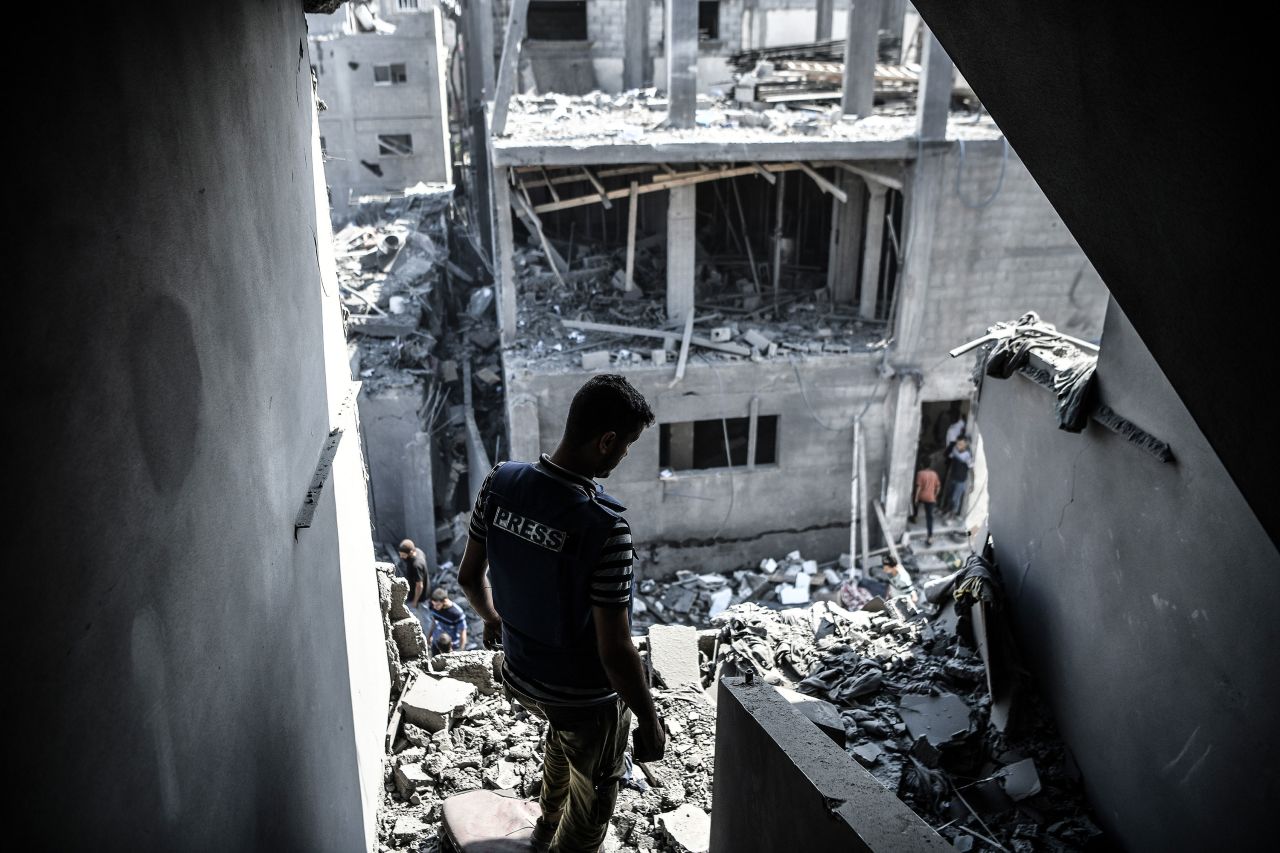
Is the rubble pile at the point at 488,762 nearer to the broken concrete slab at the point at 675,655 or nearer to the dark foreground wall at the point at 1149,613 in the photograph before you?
the broken concrete slab at the point at 675,655

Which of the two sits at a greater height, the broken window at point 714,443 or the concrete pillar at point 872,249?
the concrete pillar at point 872,249

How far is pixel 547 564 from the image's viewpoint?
3.07m

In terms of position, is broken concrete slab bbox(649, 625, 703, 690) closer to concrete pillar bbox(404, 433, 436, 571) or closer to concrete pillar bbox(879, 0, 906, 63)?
concrete pillar bbox(404, 433, 436, 571)

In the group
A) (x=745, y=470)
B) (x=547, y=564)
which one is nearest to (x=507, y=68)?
(x=745, y=470)

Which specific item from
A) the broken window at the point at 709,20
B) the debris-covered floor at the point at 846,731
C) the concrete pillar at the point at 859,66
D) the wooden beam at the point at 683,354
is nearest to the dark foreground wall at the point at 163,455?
the debris-covered floor at the point at 846,731

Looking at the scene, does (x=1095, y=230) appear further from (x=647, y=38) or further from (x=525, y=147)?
(x=647, y=38)

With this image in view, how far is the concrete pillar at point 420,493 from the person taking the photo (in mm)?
Answer: 13398

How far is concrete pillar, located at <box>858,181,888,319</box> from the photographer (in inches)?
523

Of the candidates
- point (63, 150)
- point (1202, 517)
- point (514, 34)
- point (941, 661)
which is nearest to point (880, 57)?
point (514, 34)

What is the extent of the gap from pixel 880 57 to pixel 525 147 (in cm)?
1333

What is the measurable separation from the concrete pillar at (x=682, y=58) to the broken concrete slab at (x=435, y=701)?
9.32 m

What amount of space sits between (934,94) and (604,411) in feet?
33.9

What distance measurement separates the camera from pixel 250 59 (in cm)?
297

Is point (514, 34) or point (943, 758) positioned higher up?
point (514, 34)
